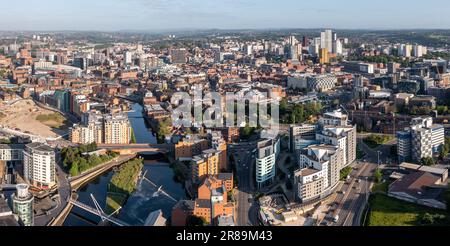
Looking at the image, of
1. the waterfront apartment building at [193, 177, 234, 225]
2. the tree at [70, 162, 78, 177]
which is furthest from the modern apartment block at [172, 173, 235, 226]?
the tree at [70, 162, 78, 177]

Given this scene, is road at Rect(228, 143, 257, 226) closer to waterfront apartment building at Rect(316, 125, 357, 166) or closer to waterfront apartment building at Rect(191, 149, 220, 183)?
waterfront apartment building at Rect(191, 149, 220, 183)

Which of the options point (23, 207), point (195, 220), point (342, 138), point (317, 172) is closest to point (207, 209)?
point (195, 220)

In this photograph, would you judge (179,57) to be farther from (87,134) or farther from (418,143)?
(418,143)

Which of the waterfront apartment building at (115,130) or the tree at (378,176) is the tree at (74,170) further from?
the tree at (378,176)

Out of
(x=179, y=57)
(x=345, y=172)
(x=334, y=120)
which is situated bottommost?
(x=345, y=172)

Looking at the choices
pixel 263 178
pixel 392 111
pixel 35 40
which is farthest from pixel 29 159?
pixel 35 40

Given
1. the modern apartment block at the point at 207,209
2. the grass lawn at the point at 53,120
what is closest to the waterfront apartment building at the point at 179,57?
the grass lawn at the point at 53,120
